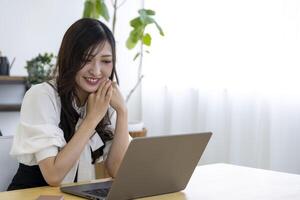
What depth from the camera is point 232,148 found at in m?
3.37

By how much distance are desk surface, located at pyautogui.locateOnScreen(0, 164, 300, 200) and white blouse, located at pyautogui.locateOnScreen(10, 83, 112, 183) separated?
16 cm

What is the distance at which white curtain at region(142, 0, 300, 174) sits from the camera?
3.03 metres

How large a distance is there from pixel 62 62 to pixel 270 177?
2.70 ft

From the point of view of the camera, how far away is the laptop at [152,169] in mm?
1224

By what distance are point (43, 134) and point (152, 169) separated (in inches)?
17.8

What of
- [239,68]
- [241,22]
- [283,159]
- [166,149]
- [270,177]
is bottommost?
[283,159]

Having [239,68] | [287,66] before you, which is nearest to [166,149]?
[287,66]

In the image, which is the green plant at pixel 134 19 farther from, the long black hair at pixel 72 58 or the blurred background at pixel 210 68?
the long black hair at pixel 72 58

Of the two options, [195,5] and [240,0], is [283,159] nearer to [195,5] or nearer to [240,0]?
[240,0]

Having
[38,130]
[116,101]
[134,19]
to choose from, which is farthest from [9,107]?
[38,130]

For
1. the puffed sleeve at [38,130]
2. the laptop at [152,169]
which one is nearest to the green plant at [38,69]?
the puffed sleeve at [38,130]

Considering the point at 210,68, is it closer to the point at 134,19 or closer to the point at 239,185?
the point at 134,19

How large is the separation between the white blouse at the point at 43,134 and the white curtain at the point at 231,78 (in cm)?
161

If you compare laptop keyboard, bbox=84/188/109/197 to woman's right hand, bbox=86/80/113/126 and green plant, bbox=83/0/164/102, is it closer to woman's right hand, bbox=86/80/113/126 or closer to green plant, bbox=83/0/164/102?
woman's right hand, bbox=86/80/113/126
